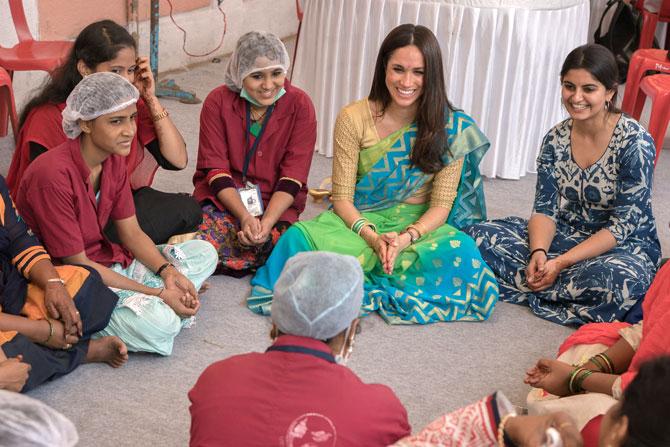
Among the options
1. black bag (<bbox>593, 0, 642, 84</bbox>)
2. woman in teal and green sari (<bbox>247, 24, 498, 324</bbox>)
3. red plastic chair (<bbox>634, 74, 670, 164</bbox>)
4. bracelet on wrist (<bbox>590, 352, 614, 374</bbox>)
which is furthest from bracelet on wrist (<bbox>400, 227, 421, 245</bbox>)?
black bag (<bbox>593, 0, 642, 84</bbox>)

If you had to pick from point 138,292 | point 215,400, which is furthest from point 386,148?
point 215,400

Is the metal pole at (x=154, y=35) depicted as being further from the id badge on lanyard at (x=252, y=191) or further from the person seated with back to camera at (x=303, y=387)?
the person seated with back to camera at (x=303, y=387)

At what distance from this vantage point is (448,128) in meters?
3.54

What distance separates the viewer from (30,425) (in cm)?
133

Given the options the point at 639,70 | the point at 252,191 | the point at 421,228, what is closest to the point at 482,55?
the point at 639,70

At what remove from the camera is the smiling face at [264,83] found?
3.49 m

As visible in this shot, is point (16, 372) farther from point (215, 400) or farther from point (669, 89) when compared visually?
point (669, 89)

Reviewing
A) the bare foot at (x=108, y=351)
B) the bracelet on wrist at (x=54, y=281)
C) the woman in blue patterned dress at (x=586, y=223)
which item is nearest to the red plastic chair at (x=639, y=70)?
the woman in blue patterned dress at (x=586, y=223)

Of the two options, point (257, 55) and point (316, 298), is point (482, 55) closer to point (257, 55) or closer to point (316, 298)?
point (257, 55)

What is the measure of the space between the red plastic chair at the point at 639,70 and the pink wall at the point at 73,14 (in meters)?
2.98

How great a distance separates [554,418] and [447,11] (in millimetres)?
3100

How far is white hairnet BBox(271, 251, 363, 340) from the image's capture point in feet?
5.81

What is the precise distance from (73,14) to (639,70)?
3221mm

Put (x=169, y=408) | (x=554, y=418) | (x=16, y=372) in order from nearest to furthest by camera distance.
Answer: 1. (x=554, y=418)
2. (x=16, y=372)
3. (x=169, y=408)
